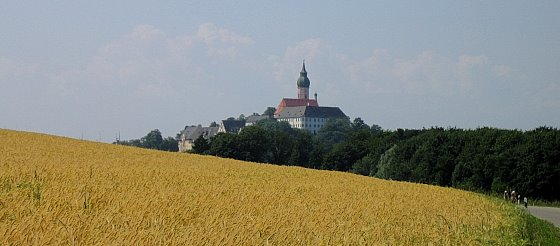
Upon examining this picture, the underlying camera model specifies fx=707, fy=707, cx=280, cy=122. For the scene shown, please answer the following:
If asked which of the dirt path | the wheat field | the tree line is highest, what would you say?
the tree line

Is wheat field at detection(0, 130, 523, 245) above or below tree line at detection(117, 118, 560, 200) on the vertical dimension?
below

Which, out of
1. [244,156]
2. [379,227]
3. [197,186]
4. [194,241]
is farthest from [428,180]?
[194,241]

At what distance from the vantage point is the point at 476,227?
13.8 metres

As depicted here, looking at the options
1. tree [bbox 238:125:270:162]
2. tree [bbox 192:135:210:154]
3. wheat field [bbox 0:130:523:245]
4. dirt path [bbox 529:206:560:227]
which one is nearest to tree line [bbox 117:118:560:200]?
A: tree [bbox 238:125:270:162]

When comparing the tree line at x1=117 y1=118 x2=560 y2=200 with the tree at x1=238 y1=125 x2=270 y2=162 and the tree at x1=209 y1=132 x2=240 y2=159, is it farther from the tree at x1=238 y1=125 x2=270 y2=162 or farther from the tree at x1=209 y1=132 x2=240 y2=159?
the tree at x1=209 y1=132 x2=240 y2=159

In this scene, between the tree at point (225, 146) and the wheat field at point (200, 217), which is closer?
the wheat field at point (200, 217)

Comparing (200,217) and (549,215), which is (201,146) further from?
A: (200,217)

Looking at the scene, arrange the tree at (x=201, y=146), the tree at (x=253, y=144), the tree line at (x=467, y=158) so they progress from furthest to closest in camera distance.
A: the tree at (x=201, y=146), the tree at (x=253, y=144), the tree line at (x=467, y=158)

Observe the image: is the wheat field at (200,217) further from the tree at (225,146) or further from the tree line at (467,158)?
the tree at (225,146)

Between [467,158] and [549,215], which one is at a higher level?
[467,158]

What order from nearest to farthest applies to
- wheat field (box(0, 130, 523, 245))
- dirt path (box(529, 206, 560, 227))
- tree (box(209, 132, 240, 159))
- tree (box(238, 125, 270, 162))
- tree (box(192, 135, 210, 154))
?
wheat field (box(0, 130, 523, 245)) < dirt path (box(529, 206, 560, 227)) < tree (box(209, 132, 240, 159)) < tree (box(238, 125, 270, 162)) < tree (box(192, 135, 210, 154))

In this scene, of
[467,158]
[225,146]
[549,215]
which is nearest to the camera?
[549,215]

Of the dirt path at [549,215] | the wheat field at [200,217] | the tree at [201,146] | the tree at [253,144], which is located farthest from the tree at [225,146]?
the wheat field at [200,217]

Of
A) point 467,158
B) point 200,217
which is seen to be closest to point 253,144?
point 467,158
